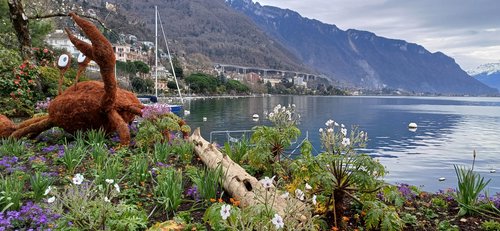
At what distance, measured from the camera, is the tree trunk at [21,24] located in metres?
9.92

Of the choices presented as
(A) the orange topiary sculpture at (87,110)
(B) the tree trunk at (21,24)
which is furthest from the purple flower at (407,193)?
(B) the tree trunk at (21,24)

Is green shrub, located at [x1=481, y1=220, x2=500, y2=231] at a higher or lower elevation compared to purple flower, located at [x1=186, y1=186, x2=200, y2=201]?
lower

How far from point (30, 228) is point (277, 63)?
197139 millimetres

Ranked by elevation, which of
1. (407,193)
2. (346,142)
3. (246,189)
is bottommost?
(407,193)

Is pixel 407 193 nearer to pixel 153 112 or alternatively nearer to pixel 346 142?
pixel 346 142

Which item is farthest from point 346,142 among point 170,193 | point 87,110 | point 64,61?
point 64,61

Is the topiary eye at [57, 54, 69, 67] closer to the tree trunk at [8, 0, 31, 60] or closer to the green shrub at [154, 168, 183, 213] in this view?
the tree trunk at [8, 0, 31, 60]

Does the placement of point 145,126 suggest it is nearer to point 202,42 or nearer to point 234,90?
point 234,90

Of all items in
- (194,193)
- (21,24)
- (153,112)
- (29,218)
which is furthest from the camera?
(21,24)

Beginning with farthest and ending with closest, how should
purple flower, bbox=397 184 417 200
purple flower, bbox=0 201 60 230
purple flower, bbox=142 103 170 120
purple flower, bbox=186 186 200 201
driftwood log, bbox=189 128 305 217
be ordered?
purple flower, bbox=142 103 170 120 < purple flower, bbox=397 184 417 200 < purple flower, bbox=186 186 200 201 < purple flower, bbox=0 201 60 230 < driftwood log, bbox=189 128 305 217

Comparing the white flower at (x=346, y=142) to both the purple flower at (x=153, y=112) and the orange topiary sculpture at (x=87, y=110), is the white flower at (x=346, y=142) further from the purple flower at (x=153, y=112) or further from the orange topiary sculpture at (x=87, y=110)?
the orange topiary sculpture at (x=87, y=110)

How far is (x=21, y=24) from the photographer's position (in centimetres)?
1025

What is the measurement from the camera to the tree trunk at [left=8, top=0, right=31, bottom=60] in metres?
9.92

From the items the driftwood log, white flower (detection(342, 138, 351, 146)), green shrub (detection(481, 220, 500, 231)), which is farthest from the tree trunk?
green shrub (detection(481, 220, 500, 231))
